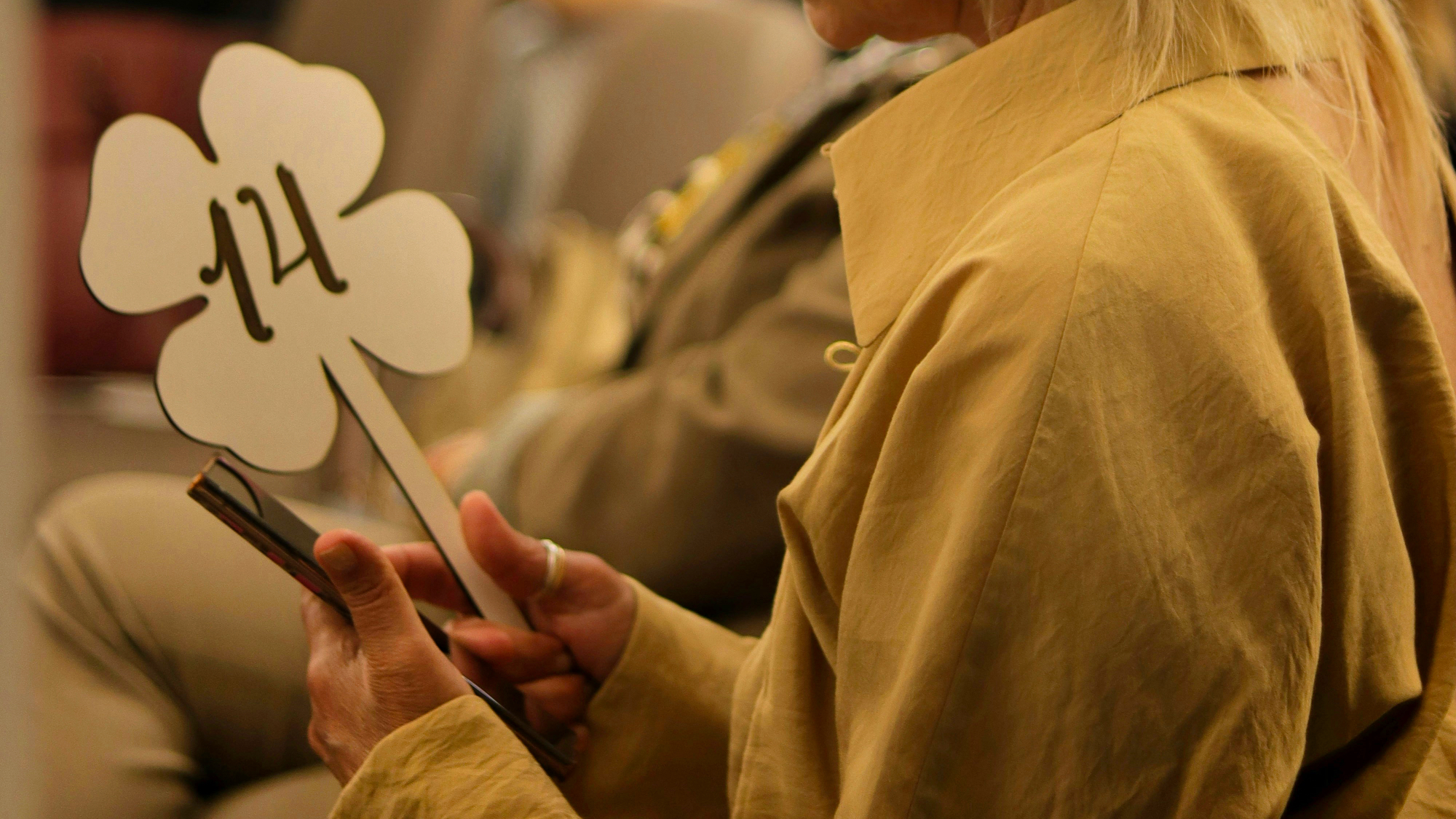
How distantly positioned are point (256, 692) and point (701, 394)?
13.2 inches

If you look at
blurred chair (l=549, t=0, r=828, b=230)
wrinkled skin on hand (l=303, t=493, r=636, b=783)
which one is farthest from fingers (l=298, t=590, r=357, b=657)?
blurred chair (l=549, t=0, r=828, b=230)

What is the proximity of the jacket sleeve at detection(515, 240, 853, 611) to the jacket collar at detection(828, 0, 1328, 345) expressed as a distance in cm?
31

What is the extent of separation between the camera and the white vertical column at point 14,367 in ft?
0.75

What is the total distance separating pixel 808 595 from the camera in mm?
433

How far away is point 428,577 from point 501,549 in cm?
5

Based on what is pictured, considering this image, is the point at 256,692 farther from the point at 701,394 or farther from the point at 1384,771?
the point at 1384,771

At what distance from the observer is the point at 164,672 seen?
72 cm

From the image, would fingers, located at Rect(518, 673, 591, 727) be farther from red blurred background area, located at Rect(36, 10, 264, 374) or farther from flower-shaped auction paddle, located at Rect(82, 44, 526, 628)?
red blurred background area, located at Rect(36, 10, 264, 374)

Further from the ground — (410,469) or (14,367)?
(14,367)

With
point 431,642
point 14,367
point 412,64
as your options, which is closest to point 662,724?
point 431,642

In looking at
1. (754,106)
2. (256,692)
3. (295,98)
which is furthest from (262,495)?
(754,106)

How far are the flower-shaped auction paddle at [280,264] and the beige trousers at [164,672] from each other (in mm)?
252

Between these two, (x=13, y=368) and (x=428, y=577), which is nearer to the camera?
(x=13, y=368)

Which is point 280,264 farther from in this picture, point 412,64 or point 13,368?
point 412,64
